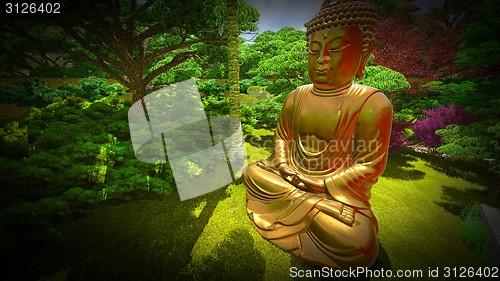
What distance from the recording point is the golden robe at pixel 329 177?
7.32ft

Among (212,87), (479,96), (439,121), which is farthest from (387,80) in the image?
(212,87)

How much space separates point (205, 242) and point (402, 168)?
18.9 ft

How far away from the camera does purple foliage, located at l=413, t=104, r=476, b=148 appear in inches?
214

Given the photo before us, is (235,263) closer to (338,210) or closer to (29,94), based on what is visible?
(338,210)

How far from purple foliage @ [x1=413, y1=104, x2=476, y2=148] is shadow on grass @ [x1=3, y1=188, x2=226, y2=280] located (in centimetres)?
639

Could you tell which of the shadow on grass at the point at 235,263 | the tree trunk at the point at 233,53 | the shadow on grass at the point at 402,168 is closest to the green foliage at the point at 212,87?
the tree trunk at the point at 233,53

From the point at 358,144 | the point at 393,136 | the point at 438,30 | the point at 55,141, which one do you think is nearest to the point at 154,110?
the point at 55,141

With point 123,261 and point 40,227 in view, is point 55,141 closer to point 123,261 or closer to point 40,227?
point 40,227

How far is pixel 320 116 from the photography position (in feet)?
9.07

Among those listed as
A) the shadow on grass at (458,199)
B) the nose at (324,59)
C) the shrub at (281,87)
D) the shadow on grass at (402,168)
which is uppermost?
the nose at (324,59)

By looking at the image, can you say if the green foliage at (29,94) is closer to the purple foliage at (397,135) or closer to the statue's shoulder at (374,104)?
the statue's shoulder at (374,104)

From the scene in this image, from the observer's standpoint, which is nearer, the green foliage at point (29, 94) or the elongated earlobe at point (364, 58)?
the elongated earlobe at point (364, 58)

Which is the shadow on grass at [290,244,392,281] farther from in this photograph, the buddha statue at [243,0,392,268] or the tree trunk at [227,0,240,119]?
the tree trunk at [227,0,240,119]

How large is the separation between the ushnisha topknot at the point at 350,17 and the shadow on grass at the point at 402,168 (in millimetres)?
4068
